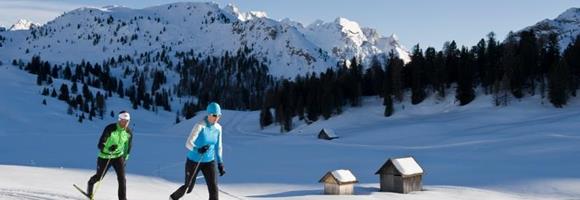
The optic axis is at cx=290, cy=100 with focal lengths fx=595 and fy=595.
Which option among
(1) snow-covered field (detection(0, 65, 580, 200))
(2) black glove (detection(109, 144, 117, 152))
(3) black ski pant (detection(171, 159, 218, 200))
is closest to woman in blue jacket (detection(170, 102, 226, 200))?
(3) black ski pant (detection(171, 159, 218, 200))

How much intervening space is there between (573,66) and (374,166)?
4628 centimetres

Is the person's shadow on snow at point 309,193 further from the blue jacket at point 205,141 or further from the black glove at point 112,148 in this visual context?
the blue jacket at point 205,141

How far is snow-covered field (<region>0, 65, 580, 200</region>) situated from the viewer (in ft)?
89.2

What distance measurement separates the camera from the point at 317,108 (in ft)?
331

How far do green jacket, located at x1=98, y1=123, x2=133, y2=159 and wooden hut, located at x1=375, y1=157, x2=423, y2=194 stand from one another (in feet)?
76.9

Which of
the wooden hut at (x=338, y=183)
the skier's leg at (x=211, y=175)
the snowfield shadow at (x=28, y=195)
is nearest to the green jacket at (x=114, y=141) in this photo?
the skier's leg at (x=211, y=175)

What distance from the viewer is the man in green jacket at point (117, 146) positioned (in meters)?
12.8

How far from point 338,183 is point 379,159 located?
20.3 metres

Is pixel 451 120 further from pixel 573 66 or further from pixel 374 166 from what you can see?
pixel 374 166

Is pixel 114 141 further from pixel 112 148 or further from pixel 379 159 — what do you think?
pixel 379 159

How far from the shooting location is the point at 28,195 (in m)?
14.1

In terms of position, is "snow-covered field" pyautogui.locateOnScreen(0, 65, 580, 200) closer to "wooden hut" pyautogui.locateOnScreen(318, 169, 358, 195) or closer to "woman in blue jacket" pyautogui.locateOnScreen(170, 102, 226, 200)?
"wooden hut" pyautogui.locateOnScreen(318, 169, 358, 195)

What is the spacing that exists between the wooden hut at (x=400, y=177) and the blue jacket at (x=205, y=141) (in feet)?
76.5

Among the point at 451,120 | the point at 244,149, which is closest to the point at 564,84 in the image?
the point at 451,120
